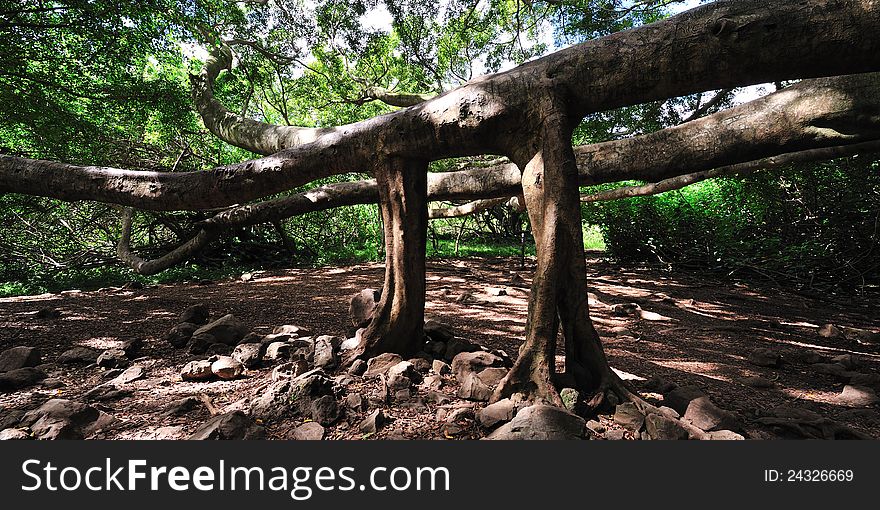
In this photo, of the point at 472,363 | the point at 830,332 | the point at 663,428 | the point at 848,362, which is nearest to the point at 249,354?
the point at 472,363

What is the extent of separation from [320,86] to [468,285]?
6.21 meters

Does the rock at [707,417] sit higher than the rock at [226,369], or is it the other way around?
the rock at [226,369]

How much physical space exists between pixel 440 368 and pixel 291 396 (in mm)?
953

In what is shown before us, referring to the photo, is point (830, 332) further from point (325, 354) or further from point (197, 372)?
point (197, 372)

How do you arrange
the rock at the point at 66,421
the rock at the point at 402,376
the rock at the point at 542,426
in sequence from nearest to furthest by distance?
the rock at the point at 542,426 → the rock at the point at 66,421 → the rock at the point at 402,376

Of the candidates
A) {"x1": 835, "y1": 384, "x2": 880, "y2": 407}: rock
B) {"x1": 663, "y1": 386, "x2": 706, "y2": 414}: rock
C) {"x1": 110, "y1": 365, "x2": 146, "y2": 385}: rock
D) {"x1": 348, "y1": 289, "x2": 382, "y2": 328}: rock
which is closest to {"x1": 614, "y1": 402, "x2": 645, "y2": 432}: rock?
{"x1": 663, "y1": 386, "x2": 706, "y2": 414}: rock

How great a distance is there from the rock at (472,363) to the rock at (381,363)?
0.40 m

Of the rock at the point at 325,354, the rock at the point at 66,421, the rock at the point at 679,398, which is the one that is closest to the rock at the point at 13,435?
the rock at the point at 66,421

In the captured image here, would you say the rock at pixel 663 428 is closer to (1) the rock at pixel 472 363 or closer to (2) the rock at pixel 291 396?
(1) the rock at pixel 472 363

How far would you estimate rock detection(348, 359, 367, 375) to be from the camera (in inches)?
104

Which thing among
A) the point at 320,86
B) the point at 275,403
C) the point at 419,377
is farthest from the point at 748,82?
the point at 320,86

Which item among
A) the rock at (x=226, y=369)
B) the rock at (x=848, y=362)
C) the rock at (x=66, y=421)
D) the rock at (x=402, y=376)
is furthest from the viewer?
the rock at (x=848, y=362)

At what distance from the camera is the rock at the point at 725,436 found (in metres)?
1.81

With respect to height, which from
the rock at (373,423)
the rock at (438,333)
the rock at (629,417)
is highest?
the rock at (438,333)
